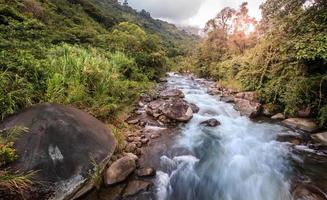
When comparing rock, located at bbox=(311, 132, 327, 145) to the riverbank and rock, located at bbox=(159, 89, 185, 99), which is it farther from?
rock, located at bbox=(159, 89, 185, 99)

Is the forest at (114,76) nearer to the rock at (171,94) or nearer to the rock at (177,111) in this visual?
the rock at (177,111)

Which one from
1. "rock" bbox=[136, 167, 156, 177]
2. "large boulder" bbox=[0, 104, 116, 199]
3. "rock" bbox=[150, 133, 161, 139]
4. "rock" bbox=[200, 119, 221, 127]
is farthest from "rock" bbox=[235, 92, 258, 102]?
"large boulder" bbox=[0, 104, 116, 199]

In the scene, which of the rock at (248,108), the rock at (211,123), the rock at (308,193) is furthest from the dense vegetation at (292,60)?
the rock at (308,193)

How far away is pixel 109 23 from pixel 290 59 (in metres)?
37.6

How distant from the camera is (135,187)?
179 inches

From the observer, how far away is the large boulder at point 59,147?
149 inches

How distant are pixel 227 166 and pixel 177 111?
3.31 m

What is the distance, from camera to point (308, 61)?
8.23 meters

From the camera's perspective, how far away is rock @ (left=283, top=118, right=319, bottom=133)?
25.0 ft

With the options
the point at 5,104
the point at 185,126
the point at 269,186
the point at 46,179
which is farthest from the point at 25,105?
the point at 269,186

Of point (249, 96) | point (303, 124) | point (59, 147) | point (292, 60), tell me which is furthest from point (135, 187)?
point (249, 96)

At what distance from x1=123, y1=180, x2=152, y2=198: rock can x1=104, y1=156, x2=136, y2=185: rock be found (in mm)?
216

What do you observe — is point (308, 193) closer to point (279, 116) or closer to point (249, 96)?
point (279, 116)

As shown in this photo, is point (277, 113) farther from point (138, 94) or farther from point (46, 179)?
point (46, 179)
